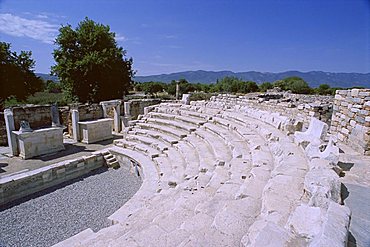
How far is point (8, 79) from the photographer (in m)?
14.5

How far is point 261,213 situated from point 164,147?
5.54 meters

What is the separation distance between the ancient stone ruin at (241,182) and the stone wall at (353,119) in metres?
0.02

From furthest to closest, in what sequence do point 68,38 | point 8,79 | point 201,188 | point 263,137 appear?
1. point 68,38
2. point 8,79
3. point 263,137
4. point 201,188

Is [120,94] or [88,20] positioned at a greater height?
[88,20]

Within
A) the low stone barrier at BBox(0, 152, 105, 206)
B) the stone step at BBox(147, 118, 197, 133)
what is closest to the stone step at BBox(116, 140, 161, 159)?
the low stone barrier at BBox(0, 152, 105, 206)

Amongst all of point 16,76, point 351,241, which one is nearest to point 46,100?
point 16,76

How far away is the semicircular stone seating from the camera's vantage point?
1.69m

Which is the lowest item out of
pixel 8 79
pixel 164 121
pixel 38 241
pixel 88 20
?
pixel 38 241

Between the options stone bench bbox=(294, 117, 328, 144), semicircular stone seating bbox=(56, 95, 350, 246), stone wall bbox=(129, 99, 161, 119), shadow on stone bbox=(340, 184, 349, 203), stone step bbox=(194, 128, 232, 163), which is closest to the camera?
semicircular stone seating bbox=(56, 95, 350, 246)

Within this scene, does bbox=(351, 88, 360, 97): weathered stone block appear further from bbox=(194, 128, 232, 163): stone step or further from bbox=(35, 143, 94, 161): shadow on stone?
Answer: bbox=(35, 143, 94, 161): shadow on stone

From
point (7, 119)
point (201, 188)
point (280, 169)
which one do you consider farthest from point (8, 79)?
point (280, 169)

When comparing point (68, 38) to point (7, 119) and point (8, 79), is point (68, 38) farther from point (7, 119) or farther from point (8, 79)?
point (7, 119)

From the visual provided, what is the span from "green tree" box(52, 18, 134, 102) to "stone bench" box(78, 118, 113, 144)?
21.8ft

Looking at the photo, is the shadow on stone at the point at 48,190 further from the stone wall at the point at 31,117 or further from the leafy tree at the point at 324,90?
the leafy tree at the point at 324,90
